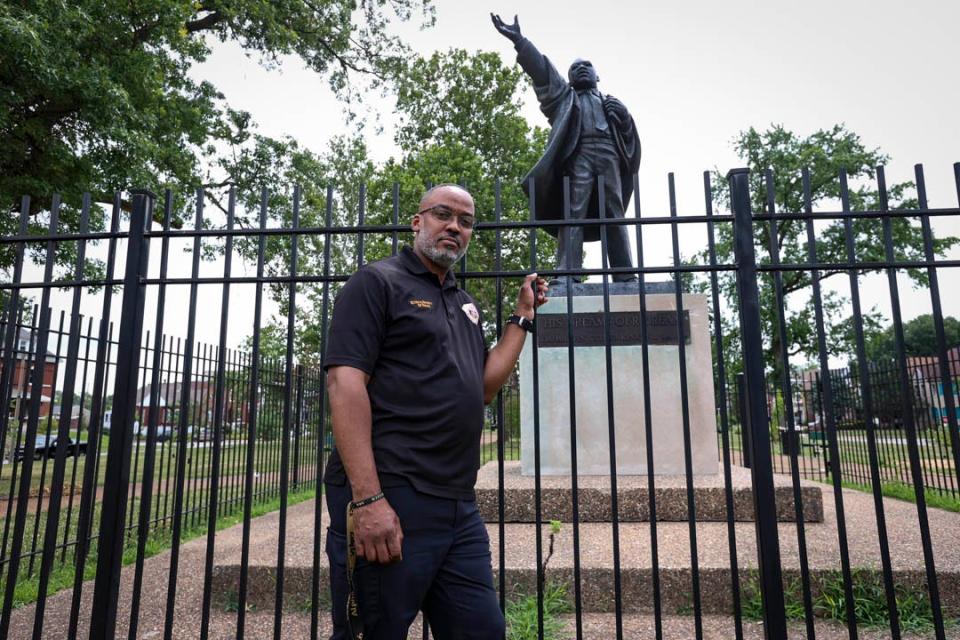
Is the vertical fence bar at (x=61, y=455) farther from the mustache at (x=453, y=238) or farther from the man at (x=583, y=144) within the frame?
the man at (x=583, y=144)

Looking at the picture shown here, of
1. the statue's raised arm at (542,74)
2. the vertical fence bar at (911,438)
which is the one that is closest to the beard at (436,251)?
the vertical fence bar at (911,438)

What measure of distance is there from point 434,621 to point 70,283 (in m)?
2.41

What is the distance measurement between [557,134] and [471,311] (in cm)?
458

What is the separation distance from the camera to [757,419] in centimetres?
250

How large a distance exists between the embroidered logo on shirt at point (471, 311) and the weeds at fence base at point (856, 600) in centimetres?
265

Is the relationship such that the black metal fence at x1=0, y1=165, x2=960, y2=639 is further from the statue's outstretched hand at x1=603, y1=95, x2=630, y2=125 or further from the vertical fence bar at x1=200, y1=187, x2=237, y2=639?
the statue's outstretched hand at x1=603, y1=95, x2=630, y2=125

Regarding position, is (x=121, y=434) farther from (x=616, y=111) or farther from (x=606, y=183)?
(x=616, y=111)

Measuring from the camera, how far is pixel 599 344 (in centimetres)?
530

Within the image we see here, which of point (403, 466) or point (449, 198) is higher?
point (449, 198)

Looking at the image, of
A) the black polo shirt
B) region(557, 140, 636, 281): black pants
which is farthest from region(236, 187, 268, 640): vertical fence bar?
region(557, 140, 636, 281): black pants

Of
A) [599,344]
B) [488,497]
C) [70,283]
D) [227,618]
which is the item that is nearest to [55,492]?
[70,283]

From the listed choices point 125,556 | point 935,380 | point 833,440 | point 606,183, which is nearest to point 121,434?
point 833,440

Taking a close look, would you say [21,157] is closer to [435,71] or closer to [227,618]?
[227,618]

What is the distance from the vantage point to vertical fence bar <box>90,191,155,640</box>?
256cm
